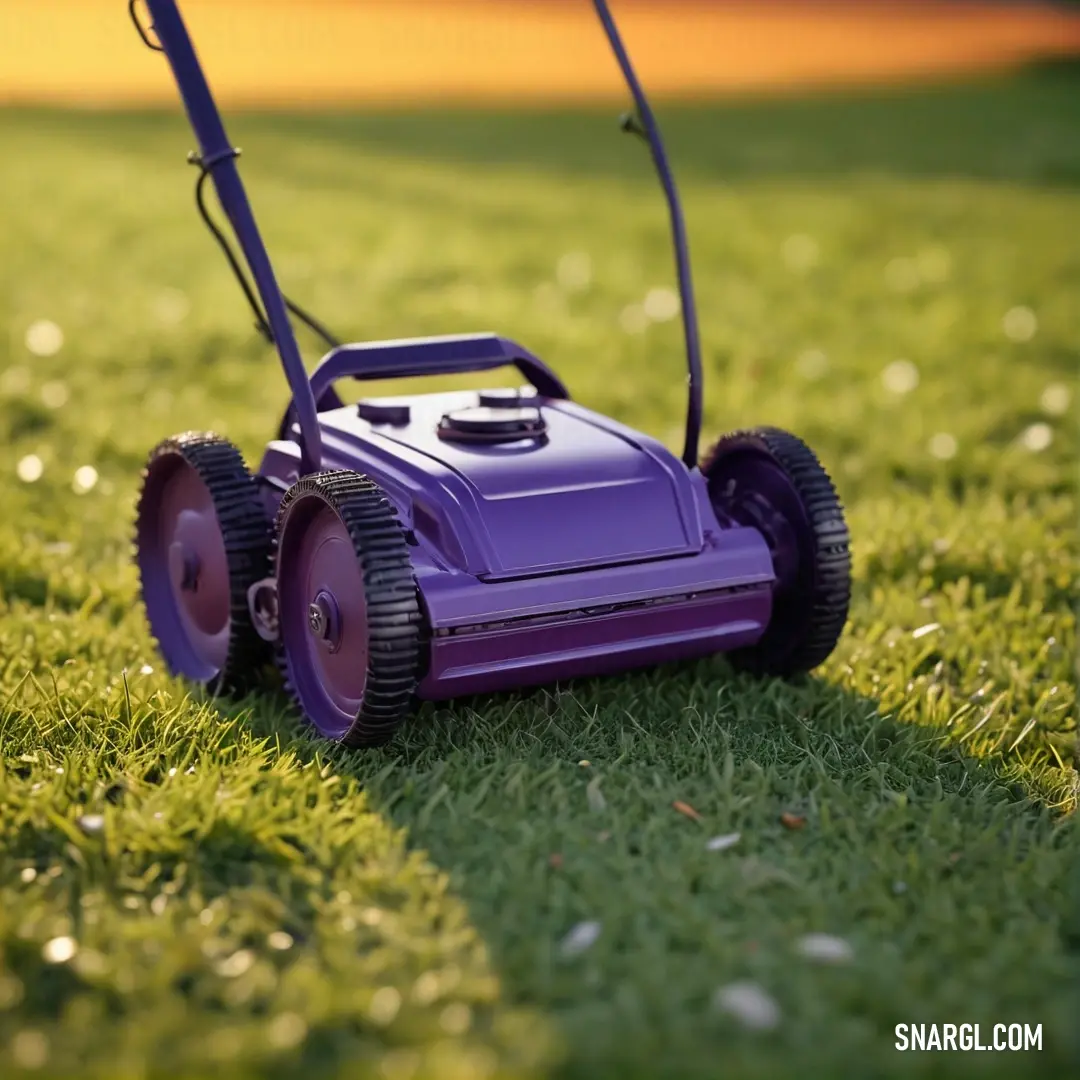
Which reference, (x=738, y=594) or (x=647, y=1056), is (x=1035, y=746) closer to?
(x=738, y=594)

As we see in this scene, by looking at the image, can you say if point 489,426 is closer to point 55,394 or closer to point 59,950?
point 59,950

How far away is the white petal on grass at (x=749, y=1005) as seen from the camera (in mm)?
2199

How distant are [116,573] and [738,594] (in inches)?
74.4

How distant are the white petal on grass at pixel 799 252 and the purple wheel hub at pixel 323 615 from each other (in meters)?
5.69

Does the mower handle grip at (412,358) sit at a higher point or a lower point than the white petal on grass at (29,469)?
higher

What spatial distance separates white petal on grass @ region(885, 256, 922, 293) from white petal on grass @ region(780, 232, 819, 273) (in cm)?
44

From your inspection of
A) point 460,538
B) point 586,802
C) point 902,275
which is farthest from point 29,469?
point 902,275

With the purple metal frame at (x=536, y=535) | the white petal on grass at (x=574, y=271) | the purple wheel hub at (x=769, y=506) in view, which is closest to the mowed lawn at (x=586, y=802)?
the purple metal frame at (x=536, y=535)

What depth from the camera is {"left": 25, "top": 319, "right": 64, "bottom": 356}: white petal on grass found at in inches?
259

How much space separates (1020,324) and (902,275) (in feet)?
3.62

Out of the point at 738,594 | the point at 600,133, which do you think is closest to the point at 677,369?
the point at 738,594

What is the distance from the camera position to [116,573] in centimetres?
418

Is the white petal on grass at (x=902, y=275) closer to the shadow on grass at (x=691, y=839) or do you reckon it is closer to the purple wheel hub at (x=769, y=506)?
the purple wheel hub at (x=769, y=506)

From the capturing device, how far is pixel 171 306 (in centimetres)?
743
